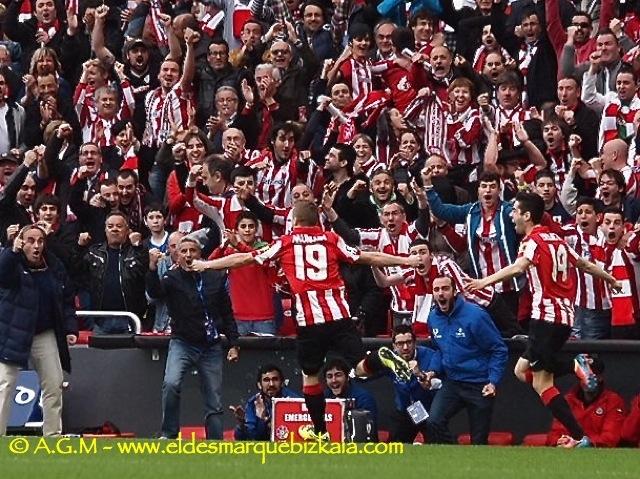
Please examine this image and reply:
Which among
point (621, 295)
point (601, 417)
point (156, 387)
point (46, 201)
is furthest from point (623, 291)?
point (46, 201)

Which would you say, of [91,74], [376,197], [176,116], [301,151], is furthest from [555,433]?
[91,74]

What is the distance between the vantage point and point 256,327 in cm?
1767

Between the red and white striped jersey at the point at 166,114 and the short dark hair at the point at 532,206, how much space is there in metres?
6.21

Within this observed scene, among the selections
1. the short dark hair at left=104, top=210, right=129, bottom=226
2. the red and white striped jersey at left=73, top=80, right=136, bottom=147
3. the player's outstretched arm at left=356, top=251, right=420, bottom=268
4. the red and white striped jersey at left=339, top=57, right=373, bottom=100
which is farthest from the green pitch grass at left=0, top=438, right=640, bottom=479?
the red and white striped jersey at left=73, top=80, right=136, bottom=147

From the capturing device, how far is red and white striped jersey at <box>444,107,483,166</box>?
1862 centimetres

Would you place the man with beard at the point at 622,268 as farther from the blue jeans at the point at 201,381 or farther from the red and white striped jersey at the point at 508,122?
the blue jeans at the point at 201,381

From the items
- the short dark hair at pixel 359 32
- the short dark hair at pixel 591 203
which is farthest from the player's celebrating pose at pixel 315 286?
the short dark hair at pixel 359 32

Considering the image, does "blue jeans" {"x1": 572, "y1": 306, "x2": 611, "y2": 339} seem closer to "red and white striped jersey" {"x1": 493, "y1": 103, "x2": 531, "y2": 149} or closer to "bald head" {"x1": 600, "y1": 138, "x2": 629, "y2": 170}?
"bald head" {"x1": 600, "y1": 138, "x2": 629, "y2": 170}

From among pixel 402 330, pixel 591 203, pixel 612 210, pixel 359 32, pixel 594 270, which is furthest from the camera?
pixel 359 32

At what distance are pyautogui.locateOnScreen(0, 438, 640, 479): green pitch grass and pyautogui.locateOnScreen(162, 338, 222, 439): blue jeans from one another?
8.08ft

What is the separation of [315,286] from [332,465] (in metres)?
2.98

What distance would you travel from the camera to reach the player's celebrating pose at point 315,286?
15164 millimetres

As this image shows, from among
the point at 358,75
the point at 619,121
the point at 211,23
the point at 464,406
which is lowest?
the point at 464,406

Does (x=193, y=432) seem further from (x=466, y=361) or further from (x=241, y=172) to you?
(x=466, y=361)
